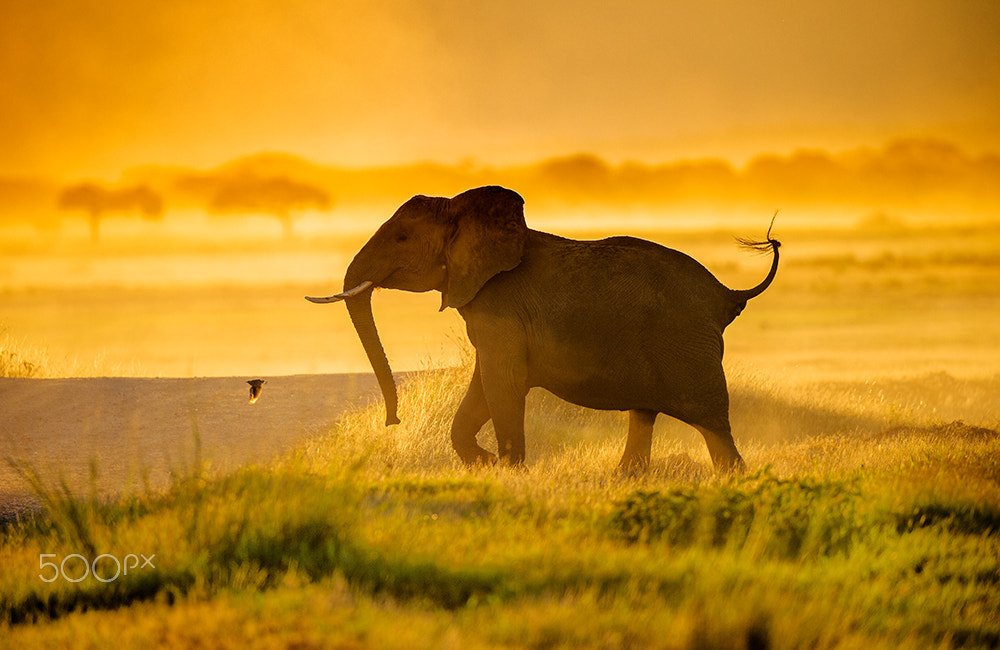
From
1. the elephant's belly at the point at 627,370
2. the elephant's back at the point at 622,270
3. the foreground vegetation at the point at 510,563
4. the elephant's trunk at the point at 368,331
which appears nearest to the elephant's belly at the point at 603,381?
the elephant's belly at the point at 627,370

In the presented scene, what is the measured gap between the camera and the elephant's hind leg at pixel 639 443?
12048 mm

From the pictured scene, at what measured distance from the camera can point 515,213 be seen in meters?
11.3

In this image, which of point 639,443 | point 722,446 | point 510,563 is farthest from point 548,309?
point 510,563

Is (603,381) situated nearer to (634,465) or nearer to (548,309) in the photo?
(548,309)

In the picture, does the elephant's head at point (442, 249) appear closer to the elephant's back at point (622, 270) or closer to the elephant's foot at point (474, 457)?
the elephant's back at point (622, 270)

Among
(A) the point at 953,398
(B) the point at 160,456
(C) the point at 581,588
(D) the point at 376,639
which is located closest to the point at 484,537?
(C) the point at 581,588

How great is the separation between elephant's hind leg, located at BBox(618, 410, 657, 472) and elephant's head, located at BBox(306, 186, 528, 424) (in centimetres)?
233

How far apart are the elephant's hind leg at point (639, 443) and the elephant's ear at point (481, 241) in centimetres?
232

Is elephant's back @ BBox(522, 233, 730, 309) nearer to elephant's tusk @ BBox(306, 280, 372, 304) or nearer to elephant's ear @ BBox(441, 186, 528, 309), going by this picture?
elephant's ear @ BBox(441, 186, 528, 309)

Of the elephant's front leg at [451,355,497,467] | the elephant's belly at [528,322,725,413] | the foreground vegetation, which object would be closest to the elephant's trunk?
the elephant's front leg at [451,355,497,467]

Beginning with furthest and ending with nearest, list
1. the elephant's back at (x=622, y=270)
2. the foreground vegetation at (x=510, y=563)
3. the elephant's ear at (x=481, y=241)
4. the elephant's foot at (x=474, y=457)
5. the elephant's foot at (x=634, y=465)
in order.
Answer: the elephant's foot at (x=634, y=465) → the elephant's foot at (x=474, y=457) → the elephant's back at (x=622, y=270) → the elephant's ear at (x=481, y=241) → the foreground vegetation at (x=510, y=563)

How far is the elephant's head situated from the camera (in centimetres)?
1110

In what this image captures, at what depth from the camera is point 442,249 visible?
11297mm

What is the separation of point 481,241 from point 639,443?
2.82m
